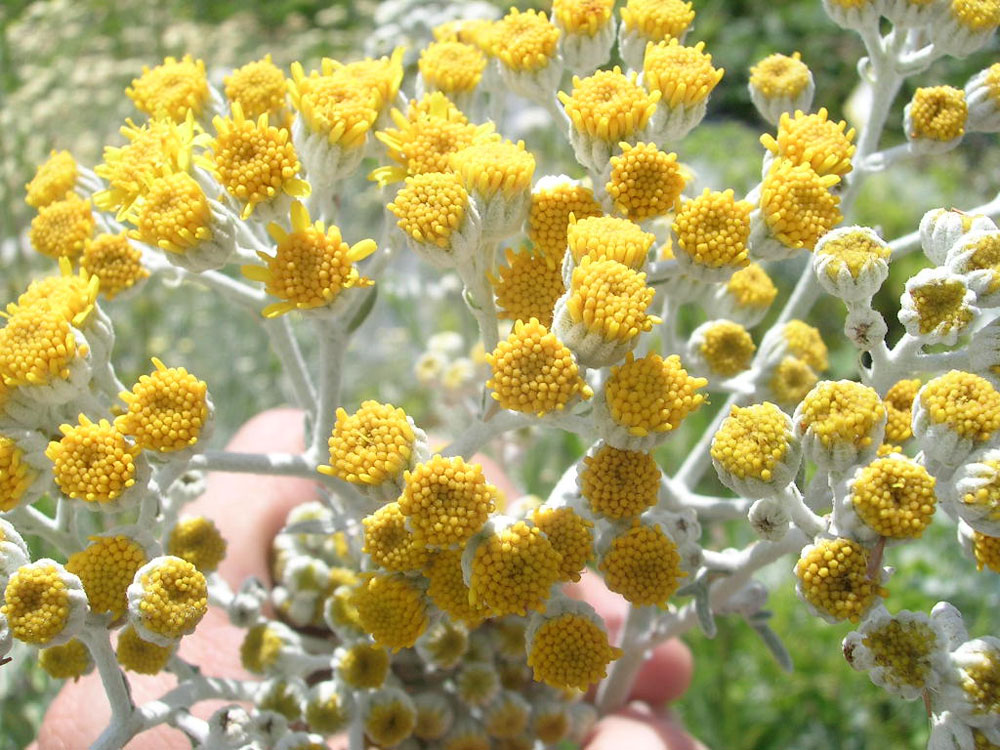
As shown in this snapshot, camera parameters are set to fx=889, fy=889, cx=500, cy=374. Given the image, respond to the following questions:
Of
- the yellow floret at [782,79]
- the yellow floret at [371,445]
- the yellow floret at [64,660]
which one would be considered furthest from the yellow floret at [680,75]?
the yellow floret at [64,660]

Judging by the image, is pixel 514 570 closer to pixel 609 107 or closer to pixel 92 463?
pixel 92 463

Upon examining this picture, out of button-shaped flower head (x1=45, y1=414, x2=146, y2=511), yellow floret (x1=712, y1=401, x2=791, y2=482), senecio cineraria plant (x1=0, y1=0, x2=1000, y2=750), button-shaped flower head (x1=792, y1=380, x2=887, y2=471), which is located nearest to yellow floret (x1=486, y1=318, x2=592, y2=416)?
senecio cineraria plant (x1=0, y1=0, x2=1000, y2=750)

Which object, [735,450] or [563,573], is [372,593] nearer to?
[563,573]

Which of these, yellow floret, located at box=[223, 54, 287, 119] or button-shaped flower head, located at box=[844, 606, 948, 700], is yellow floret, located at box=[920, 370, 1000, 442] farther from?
yellow floret, located at box=[223, 54, 287, 119]

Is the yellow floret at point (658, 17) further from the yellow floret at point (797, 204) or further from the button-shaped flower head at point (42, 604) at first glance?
the button-shaped flower head at point (42, 604)

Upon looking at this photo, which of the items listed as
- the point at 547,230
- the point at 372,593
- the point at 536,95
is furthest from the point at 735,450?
the point at 536,95

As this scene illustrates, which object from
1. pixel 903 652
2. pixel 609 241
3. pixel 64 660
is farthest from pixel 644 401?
pixel 64 660
